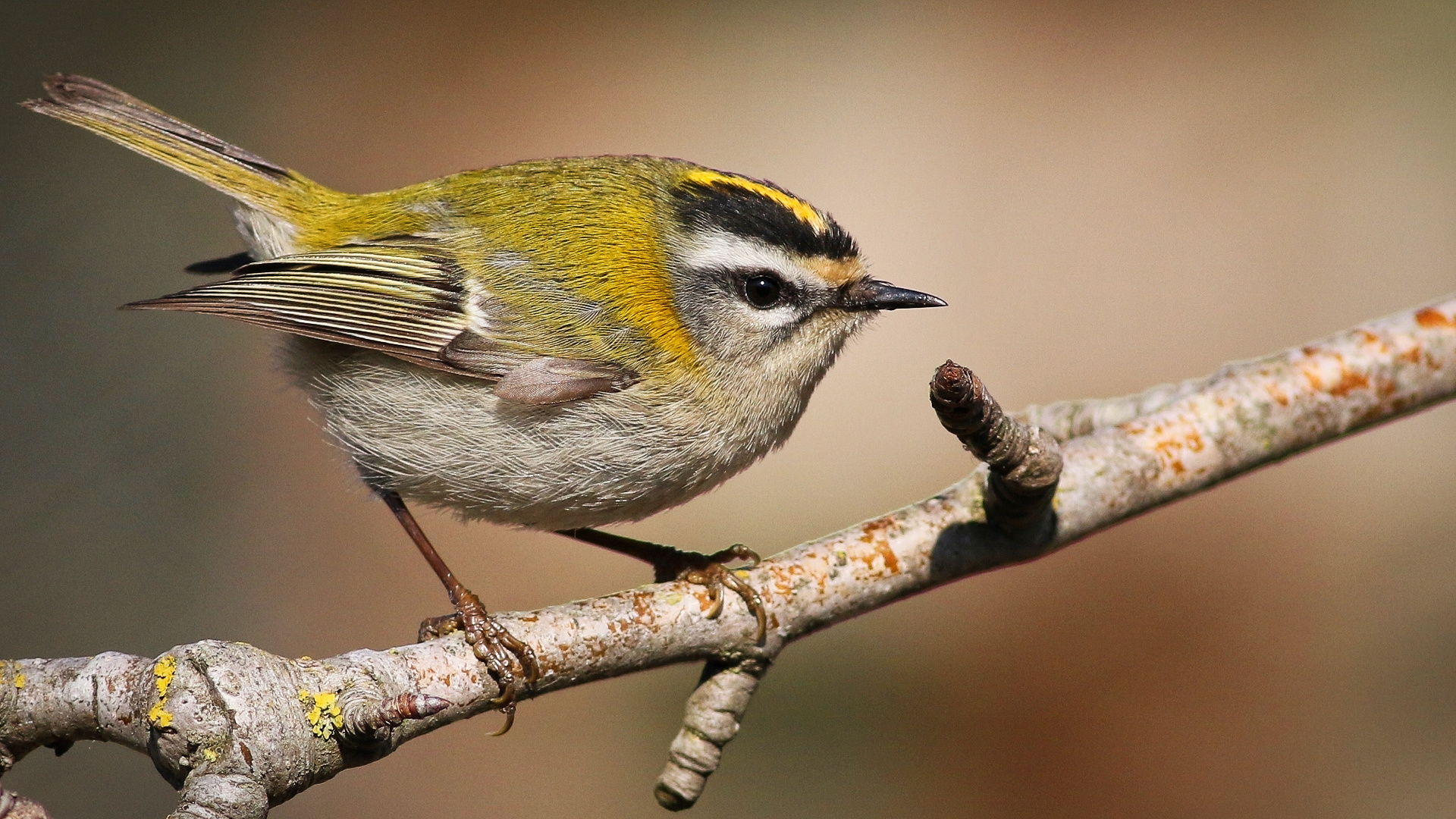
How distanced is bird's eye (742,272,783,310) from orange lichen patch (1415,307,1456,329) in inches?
52.4

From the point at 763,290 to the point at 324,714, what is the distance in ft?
3.55

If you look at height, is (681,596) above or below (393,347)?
below

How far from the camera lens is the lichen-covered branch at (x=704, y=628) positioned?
49.9 inches

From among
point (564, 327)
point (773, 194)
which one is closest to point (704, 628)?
point (564, 327)

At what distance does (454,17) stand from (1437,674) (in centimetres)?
426

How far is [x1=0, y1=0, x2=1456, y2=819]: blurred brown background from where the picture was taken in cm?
332

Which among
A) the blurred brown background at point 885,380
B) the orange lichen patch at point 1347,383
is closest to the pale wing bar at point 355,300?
the orange lichen patch at point 1347,383

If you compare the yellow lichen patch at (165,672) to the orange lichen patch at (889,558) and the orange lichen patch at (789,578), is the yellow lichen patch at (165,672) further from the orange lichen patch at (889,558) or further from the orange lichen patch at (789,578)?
the orange lichen patch at (889,558)

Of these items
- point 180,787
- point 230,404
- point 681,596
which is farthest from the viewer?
point 230,404

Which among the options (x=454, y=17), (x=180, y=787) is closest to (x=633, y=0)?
(x=454, y=17)

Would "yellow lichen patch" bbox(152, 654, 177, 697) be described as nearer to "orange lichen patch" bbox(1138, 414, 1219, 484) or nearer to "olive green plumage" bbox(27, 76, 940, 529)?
"olive green plumage" bbox(27, 76, 940, 529)

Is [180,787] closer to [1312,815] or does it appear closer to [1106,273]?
[1312,815]

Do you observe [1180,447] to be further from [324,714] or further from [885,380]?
[885,380]

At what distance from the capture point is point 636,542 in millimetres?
2215
